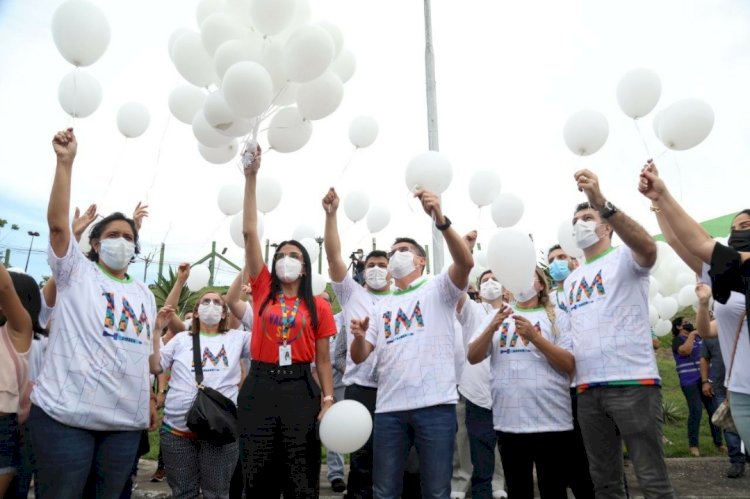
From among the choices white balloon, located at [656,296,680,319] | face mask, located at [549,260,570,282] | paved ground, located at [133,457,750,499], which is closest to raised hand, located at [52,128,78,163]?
face mask, located at [549,260,570,282]

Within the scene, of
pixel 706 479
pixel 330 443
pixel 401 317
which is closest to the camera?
pixel 330 443

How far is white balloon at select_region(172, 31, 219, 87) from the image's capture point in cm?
368

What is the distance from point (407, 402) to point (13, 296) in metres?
2.09

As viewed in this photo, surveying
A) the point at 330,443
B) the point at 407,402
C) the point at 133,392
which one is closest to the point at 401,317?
the point at 407,402

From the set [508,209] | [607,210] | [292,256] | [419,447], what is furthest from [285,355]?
[508,209]

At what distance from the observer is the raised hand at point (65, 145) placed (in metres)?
2.62

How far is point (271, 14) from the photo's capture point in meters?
3.30

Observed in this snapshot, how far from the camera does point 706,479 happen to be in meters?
5.47

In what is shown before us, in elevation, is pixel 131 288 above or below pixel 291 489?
above

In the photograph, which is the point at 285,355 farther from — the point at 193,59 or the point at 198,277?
the point at 198,277

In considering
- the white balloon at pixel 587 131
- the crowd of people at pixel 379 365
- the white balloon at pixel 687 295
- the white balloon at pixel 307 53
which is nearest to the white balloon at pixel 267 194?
the crowd of people at pixel 379 365

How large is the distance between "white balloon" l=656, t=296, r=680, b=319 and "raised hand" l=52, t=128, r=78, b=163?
6.48 meters

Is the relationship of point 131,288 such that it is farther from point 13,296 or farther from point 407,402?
point 407,402

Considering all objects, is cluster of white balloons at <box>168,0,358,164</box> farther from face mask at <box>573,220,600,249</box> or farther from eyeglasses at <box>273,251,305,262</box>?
face mask at <box>573,220,600,249</box>
